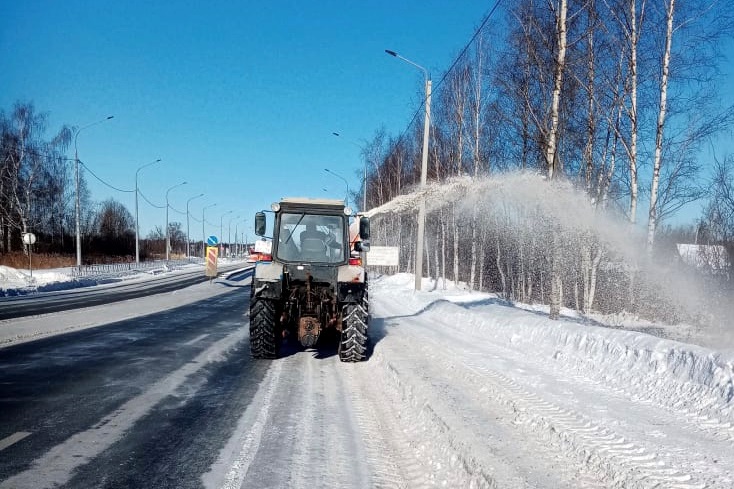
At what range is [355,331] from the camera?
780 centimetres

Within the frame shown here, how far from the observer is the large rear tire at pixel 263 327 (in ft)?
25.5

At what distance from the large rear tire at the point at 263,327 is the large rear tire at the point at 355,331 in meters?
1.14

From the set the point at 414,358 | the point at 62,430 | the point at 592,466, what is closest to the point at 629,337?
the point at 414,358

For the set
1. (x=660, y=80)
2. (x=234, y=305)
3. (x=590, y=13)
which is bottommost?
(x=234, y=305)

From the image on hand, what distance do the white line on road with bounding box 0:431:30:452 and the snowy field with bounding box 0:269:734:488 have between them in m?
1.74

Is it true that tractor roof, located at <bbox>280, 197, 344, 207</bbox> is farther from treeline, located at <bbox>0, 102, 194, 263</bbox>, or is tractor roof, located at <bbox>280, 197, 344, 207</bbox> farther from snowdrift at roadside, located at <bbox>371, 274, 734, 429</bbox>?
treeline, located at <bbox>0, 102, 194, 263</bbox>

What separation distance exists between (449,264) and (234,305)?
2773cm

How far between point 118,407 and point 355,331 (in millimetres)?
3598

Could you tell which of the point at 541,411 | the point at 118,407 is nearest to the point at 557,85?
the point at 541,411

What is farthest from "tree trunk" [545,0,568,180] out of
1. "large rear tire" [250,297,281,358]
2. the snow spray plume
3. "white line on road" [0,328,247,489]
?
"white line on road" [0,328,247,489]

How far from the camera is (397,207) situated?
63.0ft

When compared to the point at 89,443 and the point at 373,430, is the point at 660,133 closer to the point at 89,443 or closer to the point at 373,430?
the point at 373,430

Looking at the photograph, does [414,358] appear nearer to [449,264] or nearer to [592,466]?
[592,466]

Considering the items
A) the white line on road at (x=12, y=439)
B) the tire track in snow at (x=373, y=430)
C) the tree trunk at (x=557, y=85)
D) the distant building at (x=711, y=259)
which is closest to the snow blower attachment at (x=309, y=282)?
the tire track in snow at (x=373, y=430)
